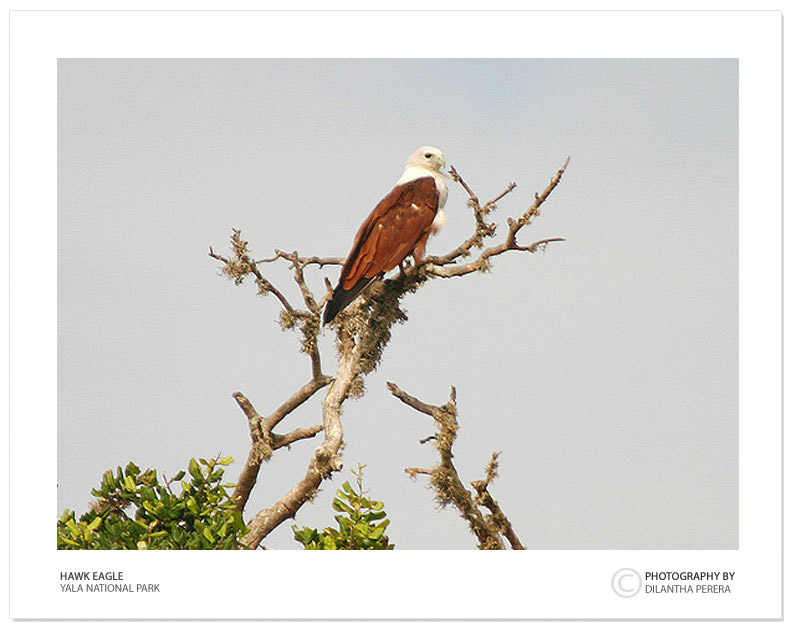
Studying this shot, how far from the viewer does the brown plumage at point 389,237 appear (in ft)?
14.8

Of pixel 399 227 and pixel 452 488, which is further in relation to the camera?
pixel 399 227

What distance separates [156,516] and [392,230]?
169cm

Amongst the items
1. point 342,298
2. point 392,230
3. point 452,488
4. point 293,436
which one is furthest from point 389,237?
point 452,488

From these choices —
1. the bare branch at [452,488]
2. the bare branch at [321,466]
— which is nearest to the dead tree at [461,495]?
the bare branch at [452,488]

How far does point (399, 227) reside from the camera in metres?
4.59

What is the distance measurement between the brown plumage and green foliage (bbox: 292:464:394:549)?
841 millimetres

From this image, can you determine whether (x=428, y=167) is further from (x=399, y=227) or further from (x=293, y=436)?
(x=293, y=436)

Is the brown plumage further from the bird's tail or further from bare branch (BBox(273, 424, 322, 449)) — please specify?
bare branch (BBox(273, 424, 322, 449))
